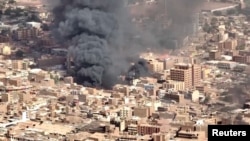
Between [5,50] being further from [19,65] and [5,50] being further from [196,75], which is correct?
[196,75]

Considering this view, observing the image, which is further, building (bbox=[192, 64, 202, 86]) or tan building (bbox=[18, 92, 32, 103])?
building (bbox=[192, 64, 202, 86])

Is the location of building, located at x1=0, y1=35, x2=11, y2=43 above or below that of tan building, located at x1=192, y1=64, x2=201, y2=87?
above

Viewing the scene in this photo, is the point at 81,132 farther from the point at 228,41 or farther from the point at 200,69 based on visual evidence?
the point at 228,41

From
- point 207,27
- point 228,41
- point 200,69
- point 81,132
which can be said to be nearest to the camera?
point 81,132

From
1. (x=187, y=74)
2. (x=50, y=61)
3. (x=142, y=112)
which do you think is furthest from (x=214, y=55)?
(x=142, y=112)

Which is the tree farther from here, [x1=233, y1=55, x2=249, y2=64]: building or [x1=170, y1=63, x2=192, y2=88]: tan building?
[x1=233, y1=55, x2=249, y2=64]: building

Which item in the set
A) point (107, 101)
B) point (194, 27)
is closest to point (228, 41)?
point (194, 27)

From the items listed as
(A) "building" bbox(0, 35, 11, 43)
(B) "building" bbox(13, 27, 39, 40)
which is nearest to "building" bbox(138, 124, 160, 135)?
(A) "building" bbox(0, 35, 11, 43)

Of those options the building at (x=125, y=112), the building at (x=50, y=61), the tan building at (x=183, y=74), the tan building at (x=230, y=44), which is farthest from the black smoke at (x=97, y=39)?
the building at (x=125, y=112)

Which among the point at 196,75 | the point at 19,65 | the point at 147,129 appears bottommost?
the point at 147,129
